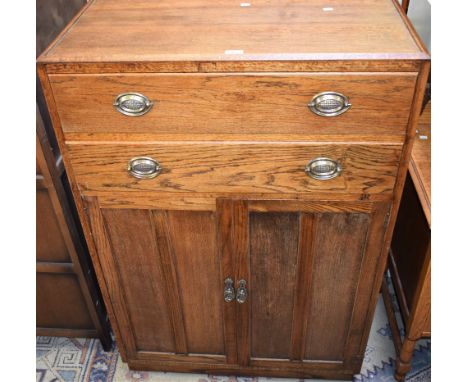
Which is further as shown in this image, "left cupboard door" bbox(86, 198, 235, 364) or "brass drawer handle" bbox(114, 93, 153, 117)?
"left cupboard door" bbox(86, 198, 235, 364)

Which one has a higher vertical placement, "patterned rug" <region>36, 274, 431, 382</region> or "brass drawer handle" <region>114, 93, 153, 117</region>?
"brass drawer handle" <region>114, 93, 153, 117</region>

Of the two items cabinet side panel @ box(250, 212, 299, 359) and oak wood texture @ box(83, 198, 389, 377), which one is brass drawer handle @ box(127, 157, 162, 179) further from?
cabinet side panel @ box(250, 212, 299, 359)

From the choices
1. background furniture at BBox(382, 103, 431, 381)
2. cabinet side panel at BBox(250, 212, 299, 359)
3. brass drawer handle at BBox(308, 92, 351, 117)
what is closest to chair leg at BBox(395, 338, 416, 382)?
background furniture at BBox(382, 103, 431, 381)

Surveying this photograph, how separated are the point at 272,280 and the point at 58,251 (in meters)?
0.54

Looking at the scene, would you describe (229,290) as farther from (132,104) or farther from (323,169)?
(132,104)

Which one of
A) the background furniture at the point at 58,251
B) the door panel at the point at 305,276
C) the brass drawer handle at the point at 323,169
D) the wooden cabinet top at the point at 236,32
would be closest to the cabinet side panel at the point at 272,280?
the door panel at the point at 305,276

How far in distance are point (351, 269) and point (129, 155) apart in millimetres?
528

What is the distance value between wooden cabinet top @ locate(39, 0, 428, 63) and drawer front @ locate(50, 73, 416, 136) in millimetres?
34

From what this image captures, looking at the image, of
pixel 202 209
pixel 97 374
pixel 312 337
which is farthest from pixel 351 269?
pixel 97 374

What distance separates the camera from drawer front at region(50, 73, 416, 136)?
813 millimetres

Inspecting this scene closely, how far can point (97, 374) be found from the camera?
138 centimetres

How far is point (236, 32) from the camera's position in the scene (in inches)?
34.8

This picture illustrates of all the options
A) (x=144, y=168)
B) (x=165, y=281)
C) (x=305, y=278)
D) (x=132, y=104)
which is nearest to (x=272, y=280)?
(x=305, y=278)

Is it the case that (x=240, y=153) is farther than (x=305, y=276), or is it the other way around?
(x=305, y=276)
